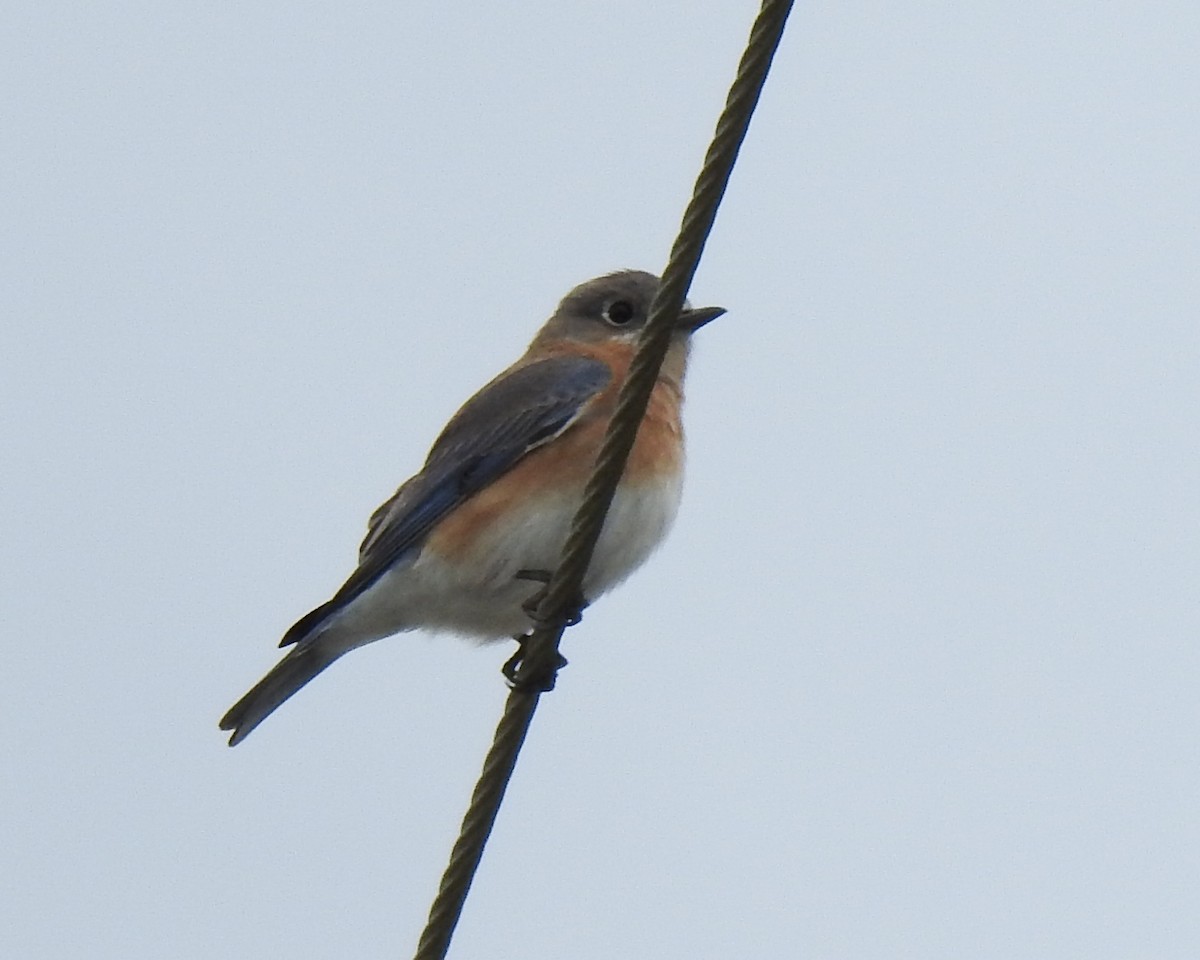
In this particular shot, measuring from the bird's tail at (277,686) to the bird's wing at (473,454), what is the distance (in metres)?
0.17

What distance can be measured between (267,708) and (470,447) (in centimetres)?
133

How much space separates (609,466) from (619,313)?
410 centimetres

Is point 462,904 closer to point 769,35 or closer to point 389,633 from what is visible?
point 769,35

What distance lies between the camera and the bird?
25.1 ft

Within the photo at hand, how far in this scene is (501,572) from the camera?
25.0 feet

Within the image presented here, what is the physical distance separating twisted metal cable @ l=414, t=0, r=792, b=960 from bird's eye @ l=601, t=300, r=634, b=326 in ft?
10.3

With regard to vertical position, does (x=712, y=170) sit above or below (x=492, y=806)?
above

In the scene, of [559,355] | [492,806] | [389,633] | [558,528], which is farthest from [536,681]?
[559,355]

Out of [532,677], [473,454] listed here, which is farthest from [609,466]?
[473,454]

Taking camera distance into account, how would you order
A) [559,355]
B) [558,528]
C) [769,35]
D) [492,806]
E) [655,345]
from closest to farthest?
[769,35], [655,345], [492,806], [558,528], [559,355]

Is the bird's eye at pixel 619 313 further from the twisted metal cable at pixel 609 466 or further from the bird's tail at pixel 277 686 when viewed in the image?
the twisted metal cable at pixel 609 466

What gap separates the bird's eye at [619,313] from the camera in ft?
30.4

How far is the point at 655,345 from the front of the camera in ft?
16.4

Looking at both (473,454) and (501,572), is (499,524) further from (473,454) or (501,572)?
(473,454)
